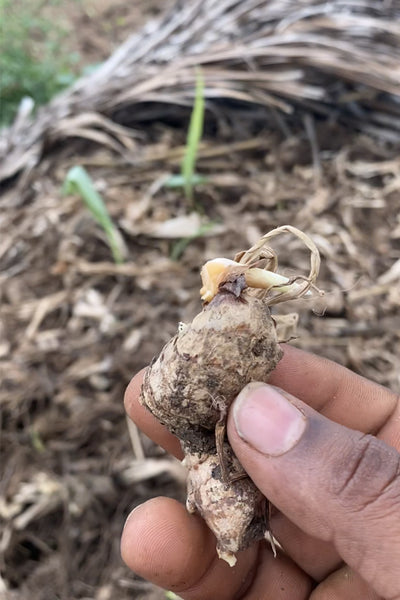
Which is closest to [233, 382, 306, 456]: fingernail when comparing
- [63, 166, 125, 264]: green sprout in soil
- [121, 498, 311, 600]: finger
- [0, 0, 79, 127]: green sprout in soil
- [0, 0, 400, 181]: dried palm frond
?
[121, 498, 311, 600]: finger

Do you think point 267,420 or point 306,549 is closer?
point 267,420

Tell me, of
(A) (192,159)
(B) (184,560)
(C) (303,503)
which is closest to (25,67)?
(A) (192,159)

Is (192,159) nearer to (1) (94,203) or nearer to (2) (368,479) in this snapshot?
(1) (94,203)

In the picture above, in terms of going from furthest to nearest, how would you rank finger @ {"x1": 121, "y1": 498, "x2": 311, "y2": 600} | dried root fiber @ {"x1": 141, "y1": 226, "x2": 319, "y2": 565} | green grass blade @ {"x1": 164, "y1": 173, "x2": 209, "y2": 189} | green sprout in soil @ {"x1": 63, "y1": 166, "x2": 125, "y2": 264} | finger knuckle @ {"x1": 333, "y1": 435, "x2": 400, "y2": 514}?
green grass blade @ {"x1": 164, "y1": 173, "x2": 209, "y2": 189} → green sprout in soil @ {"x1": 63, "y1": 166, "x2": 125, "y2": 264} → finger @ {"x1": 121, "y1": 498, "x2": 311, "y2": 600} → dried root fiber @ {"x1": 141, "y1": 226, "x2": 319, "y2": 565} → finger knuckle @ {"x1": 333, "y1": 435, "x2": 400, "y2": 514}

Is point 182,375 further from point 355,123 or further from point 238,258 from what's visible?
point 355,123

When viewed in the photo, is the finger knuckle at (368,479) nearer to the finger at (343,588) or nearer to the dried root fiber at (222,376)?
the dried root fiber at (222,376)

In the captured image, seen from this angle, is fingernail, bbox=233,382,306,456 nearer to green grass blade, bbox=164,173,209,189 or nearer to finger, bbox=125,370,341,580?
finger, bbox=125,370,341,580
